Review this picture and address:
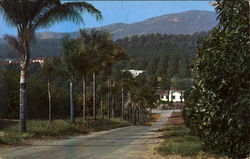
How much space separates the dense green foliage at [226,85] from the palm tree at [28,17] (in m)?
8.60

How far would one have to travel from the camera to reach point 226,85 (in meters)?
7.43

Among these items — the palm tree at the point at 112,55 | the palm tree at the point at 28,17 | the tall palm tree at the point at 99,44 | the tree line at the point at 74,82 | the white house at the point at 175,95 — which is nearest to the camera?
the palm tree at the point at 28,17

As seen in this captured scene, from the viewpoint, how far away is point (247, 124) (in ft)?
22.8

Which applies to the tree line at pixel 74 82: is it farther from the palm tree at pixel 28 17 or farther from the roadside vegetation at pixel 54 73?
the palm tree at pixel 28 17

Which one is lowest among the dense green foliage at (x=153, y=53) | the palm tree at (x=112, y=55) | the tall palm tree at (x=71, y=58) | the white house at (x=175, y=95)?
the white house at (x=175, y=95)

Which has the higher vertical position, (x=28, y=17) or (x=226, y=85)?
(x=28, y=17)

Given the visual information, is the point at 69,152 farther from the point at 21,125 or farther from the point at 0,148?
the point at 21,125

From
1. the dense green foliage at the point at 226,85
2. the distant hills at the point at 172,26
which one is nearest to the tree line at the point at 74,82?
the distant hills at the point at 172,26

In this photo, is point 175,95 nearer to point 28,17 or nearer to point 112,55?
point 112,55

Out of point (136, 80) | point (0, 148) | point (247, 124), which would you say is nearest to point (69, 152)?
point (0, 148)

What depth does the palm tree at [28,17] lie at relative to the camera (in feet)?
47.3

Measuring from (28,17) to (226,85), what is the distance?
396 inches

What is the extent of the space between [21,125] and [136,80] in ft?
142

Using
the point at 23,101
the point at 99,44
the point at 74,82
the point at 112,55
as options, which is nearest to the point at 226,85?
the point at 23,101
